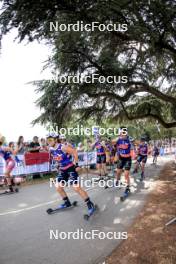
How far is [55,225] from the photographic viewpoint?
21.9 ft

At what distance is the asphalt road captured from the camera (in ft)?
16.5

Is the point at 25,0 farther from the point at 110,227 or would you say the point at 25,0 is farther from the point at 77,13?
the point at 110,227

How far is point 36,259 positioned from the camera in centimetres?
487

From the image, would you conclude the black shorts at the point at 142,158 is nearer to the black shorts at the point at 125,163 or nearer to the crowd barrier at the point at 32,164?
the crowd barrier at the point at 32,164

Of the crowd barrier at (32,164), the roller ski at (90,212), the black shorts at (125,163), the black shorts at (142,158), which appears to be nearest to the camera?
the roller ski at (90,212)

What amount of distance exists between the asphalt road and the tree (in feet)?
14.0

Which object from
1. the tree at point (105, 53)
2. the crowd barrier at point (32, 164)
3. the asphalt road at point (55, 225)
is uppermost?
the tree at point (105, 53)

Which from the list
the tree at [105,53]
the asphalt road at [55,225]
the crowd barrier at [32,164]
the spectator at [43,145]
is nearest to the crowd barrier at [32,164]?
the crowd barrier at [32,164]

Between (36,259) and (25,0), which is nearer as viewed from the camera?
(36,259)

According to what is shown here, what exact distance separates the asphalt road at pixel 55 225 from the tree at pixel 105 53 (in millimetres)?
4279

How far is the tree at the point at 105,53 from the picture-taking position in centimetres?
608

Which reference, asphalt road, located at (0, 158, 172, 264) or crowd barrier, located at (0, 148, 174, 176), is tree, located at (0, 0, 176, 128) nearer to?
crowd barrier, located at (0, 148, 174, 176)

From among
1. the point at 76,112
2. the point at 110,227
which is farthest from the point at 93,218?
Result: the point at 76,112

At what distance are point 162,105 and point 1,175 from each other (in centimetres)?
1011
